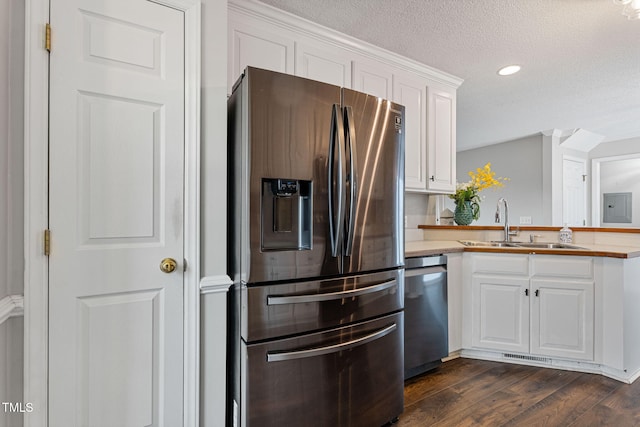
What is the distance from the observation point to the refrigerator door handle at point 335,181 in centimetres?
149

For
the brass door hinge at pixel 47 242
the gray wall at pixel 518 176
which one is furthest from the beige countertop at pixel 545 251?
the gray wall at pixel 518 176

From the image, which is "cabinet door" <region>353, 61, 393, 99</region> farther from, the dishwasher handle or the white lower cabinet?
the white lower cabinet

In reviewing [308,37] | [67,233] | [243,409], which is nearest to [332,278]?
[243,409]

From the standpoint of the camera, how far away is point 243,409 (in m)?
1.33

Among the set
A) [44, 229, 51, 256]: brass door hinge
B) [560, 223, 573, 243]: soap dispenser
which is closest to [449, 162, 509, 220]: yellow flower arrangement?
[560, 223, 573, 243]: soap dispenser

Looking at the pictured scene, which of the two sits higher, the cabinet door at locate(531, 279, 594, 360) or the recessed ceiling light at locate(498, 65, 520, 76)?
the recessed ceiling light at locate(498, 65, 520, 76)

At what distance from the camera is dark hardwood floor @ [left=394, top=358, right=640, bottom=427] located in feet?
5.78

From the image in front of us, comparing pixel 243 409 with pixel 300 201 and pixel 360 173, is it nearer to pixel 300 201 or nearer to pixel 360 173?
pixel 300 201

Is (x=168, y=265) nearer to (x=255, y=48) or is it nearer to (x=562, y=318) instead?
(x=255, y=48)

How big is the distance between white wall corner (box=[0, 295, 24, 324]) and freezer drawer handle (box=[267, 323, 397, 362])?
88cm

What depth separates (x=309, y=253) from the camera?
144cm

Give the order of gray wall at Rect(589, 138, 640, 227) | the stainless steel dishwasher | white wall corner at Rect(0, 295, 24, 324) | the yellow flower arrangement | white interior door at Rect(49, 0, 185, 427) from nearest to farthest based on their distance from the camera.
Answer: white wall corner at Rect(0, 295, 24, 324), white interior door at Rect(49, 0, 185, 427), the stainless steel dishwasher, the yellow flower arrangement, gray wall at Rect(589, 138, 640, 227)

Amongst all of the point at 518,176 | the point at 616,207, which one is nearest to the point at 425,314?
the point at 518,176

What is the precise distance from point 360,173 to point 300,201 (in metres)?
0.33
